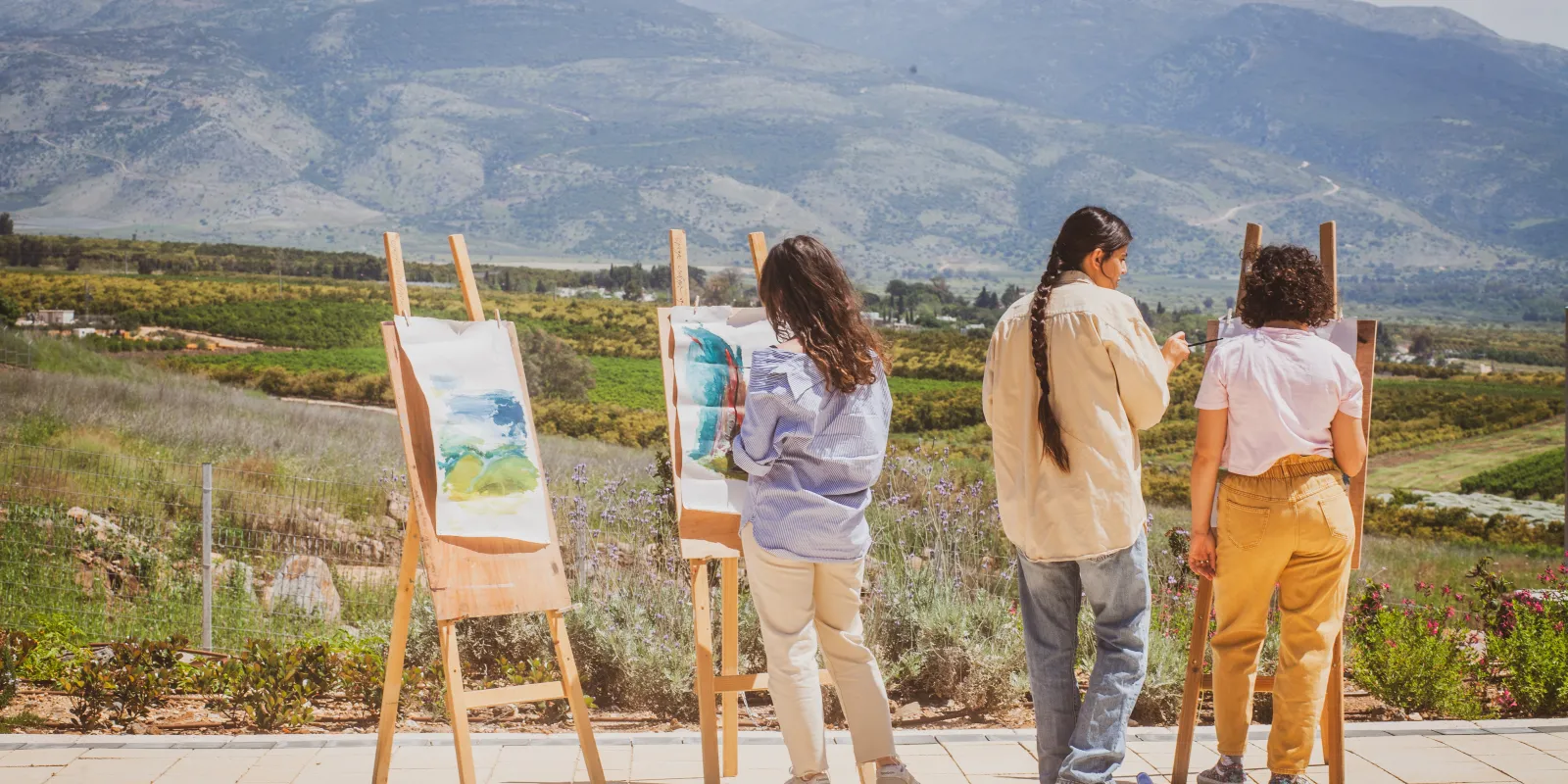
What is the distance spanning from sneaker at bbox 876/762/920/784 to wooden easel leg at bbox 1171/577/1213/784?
98 centimetres

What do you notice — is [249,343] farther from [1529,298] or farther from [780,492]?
[1529,298]

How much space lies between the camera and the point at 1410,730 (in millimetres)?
4086

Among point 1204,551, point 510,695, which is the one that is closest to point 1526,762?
point 1204,551

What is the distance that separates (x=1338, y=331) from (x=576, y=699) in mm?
2356

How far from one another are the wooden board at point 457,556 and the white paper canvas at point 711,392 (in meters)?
0.46

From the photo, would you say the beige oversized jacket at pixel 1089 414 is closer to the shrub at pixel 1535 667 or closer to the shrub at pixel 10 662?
the shrub at pixel 1535 667

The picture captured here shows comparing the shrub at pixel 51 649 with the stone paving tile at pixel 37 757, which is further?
the shrub at pixel 51 649

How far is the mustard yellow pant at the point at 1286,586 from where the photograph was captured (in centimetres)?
290

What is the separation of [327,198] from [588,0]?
112499 millimetres

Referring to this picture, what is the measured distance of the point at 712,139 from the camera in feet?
373

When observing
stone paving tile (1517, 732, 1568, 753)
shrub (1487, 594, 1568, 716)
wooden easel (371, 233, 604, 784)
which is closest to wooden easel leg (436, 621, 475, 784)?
wooden easel (371, 233, 604, 784)

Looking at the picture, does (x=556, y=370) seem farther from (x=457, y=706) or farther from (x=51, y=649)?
(x=457, y=706)

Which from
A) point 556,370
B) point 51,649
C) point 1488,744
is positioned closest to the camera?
point 1488,744

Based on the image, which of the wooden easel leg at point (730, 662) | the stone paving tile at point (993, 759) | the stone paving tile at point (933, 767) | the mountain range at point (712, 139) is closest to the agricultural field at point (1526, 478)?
the stone paving tile at point (993, 759)
